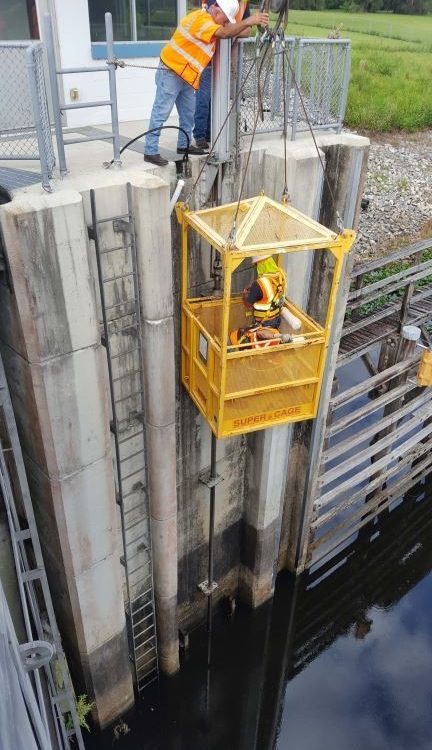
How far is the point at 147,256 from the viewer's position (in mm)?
6680

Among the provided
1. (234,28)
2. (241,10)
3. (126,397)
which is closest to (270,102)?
(241,10)

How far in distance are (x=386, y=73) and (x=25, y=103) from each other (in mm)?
33859

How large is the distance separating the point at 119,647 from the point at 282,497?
3.62 meters

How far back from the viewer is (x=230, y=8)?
6871mm

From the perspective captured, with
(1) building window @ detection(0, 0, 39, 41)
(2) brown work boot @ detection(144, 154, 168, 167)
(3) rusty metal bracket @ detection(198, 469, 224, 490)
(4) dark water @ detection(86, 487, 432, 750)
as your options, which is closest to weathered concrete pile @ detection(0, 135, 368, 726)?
(3) rusty metal bracket @ detection(198, 469, 224, 490)

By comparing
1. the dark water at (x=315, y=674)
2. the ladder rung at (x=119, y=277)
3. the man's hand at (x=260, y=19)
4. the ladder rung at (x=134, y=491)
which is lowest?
the dark water at (x=315, y=674)

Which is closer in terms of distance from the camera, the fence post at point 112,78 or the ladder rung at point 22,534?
the fence post at point 112,78

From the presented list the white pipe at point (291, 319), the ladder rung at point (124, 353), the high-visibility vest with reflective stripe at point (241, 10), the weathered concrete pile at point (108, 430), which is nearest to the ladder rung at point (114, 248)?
the weathered concrete pile at point (108, 430)

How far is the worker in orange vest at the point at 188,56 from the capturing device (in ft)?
22.3

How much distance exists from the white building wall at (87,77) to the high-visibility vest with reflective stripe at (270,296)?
491 cm

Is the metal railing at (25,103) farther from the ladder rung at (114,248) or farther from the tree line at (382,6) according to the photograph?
the tree line at (382,6)

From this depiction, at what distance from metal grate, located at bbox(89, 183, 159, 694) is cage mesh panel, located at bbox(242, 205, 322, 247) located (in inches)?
54.2

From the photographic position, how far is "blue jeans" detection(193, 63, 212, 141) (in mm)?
8133

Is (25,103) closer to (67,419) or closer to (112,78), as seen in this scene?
(112,78)
